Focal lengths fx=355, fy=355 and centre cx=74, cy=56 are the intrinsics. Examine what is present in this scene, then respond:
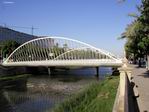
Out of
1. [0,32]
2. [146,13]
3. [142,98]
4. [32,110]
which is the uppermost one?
[0,32]

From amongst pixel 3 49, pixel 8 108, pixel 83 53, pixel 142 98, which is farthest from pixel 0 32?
pixel 142 98

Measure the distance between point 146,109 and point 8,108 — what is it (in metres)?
21.5

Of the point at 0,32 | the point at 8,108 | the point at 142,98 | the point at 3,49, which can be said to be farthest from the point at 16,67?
the point at 142,98

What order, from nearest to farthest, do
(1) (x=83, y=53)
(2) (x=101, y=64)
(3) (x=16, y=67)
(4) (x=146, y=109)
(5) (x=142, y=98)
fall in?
(4) (x=146, y=109), (5) (x=142, y=98), (2) (x=101, y=64), (3) (x=16, y=67), (1) (x=83, y=53)

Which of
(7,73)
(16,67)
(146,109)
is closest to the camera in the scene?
(146,109)

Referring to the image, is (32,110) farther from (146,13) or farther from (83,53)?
(83,53)

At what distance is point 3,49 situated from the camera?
120 metres

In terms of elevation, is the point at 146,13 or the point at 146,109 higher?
the point at 146,13

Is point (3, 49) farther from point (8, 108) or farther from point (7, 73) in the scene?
point (8, 108)

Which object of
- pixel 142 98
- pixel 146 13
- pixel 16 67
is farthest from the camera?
pixel 16 67

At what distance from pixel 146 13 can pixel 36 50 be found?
90.0 meters

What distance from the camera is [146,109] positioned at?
16625 millimetres

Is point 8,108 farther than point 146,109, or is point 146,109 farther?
point 8,108

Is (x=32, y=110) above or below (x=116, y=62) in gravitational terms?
below
